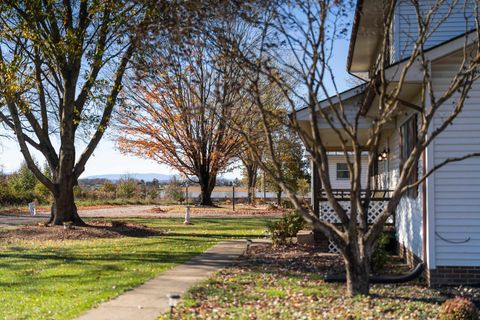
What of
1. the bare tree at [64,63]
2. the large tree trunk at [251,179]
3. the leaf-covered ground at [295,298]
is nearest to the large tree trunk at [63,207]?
the bare tree at [64,63]

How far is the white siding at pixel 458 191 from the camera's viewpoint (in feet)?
29.2

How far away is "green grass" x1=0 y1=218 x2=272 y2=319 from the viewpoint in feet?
24.6

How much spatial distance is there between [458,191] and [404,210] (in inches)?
111

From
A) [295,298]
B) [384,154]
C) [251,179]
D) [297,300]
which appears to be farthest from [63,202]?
[251,179]

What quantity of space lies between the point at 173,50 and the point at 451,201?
536cm

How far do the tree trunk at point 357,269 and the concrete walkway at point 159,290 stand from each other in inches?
99.4

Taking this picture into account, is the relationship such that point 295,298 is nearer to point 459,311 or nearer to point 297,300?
point 297,300

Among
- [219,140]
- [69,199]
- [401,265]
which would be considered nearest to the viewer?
[401,265]

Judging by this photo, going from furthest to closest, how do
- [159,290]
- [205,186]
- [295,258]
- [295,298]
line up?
[205,186]
[295,258]
[159,290]
[295,298]

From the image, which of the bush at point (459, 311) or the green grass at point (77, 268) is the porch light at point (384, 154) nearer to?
the green grass at point (77, 268)

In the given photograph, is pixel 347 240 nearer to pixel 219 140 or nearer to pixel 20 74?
pixel 20 74

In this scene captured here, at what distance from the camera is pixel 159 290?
8469 mm

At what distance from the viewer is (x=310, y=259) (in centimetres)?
1177

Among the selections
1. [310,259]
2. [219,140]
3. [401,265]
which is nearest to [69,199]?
[310,259]
